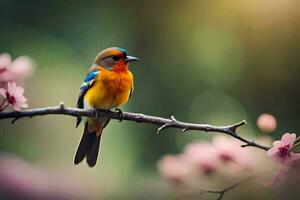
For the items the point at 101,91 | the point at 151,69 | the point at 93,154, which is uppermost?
the point at 151,69

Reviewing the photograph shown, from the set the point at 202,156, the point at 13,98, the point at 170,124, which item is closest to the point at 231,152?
the point at 202,156

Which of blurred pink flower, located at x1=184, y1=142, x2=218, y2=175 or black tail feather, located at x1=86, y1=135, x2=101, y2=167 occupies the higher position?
blurred pink flower, located at x1=184, y1=142, x2=218, y2=175

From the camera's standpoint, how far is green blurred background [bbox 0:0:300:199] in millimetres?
1583

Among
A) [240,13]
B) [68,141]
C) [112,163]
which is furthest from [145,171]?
[240,13]

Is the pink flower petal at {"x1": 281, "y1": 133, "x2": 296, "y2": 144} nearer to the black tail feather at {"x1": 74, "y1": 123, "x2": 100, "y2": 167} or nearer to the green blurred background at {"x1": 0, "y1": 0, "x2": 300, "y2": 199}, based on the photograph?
the green blurred background at {"x1": 0, "y1": 0, "x2": 300, "y2": 199}

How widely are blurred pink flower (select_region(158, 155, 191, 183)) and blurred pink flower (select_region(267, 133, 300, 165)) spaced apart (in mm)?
199

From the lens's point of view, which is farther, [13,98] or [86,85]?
[86,85]

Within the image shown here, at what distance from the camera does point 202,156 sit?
159 centimetres

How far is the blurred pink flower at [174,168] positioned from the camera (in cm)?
158

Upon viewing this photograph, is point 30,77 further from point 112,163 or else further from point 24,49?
point 112,163

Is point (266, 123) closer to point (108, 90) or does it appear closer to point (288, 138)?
point (288, 138)

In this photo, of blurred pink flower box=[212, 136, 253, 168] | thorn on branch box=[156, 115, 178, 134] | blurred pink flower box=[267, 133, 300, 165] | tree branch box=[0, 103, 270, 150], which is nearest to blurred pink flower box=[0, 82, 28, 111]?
tree branch box=[0, 103, 270, 150]

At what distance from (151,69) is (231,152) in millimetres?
268

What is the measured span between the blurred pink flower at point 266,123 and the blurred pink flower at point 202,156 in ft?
0.41
